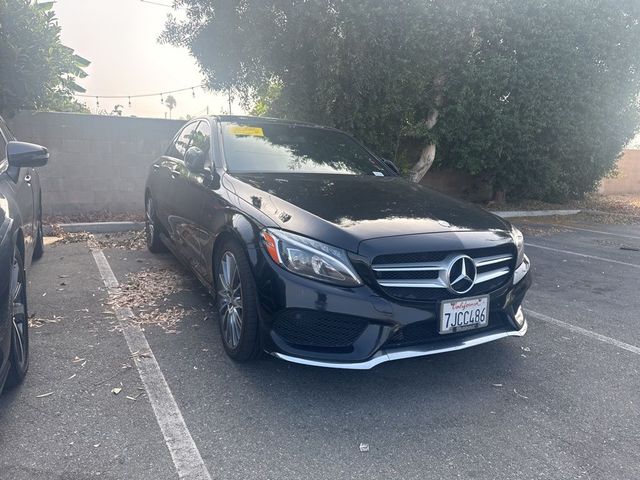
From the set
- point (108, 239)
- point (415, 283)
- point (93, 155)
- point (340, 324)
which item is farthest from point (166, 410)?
point (93, 155)

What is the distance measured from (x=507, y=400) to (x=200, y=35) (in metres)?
9.13

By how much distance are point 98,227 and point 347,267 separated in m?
6.15

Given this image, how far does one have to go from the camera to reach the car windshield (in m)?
4.02

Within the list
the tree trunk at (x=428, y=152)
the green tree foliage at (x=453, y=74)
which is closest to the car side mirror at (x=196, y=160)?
the green tree foliage at (x=453, y=74)

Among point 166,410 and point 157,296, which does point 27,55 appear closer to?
point 157,296

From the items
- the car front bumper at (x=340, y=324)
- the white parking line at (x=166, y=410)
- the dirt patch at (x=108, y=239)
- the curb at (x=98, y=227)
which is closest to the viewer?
the white parking line at (x=166, y=410)

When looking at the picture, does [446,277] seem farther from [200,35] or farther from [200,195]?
[200,35]

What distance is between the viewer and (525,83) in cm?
1066

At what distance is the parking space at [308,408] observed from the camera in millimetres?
2314

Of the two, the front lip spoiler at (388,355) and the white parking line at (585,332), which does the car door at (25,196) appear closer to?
the front lip spoiler at (388,355)

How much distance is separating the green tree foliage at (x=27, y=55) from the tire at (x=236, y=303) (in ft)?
19.7

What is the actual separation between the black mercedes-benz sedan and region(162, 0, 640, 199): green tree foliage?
16.1 feet

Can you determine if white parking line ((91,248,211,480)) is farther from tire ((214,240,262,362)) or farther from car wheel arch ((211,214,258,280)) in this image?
car wheel arch ((211,214,258,280))

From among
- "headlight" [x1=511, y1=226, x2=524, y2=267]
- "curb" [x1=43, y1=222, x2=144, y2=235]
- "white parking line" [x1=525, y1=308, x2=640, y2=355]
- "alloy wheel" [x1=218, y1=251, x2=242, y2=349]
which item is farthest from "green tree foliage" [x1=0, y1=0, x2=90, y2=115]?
"white parking line" [x1=525, y1=308, x2=640, y2=355]
